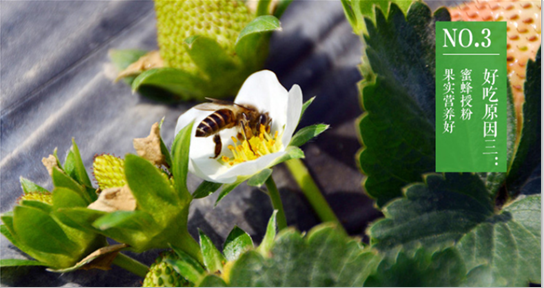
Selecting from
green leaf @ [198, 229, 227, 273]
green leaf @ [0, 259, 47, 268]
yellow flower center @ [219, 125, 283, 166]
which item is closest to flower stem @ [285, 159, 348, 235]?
yellow flower center @ [219, 125, 283, 166]

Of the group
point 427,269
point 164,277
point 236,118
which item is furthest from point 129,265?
point 427,269

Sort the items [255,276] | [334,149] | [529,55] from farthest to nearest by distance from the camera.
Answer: [334,149] → [529,55] → [255,276]

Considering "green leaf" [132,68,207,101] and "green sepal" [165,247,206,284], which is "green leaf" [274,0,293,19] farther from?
"green sepal" [165,247,206,284]

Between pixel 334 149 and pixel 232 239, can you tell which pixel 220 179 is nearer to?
pixel 232 239

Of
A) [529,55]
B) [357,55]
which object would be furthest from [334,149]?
[529,55]

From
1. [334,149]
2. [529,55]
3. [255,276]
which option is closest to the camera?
[255,276]

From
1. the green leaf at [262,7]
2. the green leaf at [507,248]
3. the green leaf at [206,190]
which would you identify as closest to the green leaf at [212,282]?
the green leaf at [206,190]
